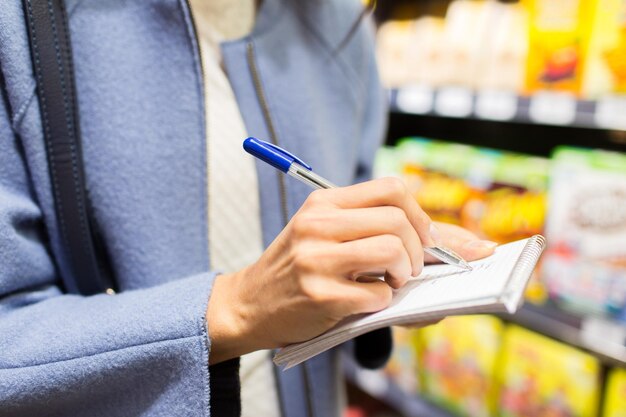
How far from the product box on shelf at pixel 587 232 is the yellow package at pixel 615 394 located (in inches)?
4.6

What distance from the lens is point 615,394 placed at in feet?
3.34

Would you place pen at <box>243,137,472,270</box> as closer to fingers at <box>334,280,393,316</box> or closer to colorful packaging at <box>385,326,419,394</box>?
fingers at <box>334,280,393,316</box>

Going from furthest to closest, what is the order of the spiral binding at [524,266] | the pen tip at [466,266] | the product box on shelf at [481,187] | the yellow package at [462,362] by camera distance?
the yellow package at [462,362] → the product box on shelf at [481,187] → the pen tip at [466,266] → the spiral binding at [524,266]

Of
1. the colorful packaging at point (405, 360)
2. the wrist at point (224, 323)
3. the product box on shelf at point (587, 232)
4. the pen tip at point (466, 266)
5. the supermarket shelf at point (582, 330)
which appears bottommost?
the colorful packaging at point (405, 360)

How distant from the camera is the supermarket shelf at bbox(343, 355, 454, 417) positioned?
1.41 metres

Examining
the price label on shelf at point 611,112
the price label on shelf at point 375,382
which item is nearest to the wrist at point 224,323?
the price label on shelf at point 611,112

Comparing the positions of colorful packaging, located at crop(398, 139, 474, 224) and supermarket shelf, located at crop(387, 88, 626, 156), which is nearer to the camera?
supermarket shelf, located at crop(387, 88, 626, 156)

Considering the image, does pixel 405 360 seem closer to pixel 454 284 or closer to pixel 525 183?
pixel 525 183

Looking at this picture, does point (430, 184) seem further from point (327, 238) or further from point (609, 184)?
point (327, 238)

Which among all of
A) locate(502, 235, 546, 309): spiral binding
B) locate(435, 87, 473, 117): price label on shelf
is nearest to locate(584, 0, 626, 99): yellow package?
locate(435, 87, 473, 117): price label on shelf

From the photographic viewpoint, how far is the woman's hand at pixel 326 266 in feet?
1.30

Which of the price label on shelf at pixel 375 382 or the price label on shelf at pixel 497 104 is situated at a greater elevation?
the price label on shelf at pixel 497 104

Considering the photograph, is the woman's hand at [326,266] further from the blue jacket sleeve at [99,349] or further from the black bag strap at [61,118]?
the black bag strap at [61,118]

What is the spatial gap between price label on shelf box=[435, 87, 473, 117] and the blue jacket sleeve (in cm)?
95
